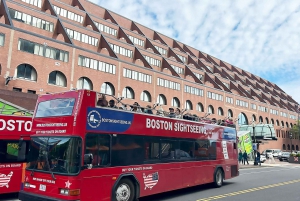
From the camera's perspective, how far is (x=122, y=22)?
2322 inches

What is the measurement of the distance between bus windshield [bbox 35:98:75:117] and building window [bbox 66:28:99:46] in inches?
1394

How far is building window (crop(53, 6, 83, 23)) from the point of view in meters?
44.7

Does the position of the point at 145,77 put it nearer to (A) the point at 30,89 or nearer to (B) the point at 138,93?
(B) the point at 138,93

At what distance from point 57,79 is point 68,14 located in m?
17.4

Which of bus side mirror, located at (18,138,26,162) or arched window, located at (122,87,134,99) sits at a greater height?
arched window, located at (122,87,134,99)

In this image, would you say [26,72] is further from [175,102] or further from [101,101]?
[175,102]

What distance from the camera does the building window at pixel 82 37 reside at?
135ft

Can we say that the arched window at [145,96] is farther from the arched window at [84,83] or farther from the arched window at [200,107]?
the arched window at [200,107]

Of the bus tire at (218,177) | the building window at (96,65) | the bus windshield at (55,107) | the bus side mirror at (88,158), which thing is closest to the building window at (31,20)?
the building window at (96,65)

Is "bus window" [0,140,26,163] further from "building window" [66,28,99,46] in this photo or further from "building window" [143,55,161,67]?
"building window" [143,55,161,67]

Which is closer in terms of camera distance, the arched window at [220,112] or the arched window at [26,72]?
the arched window at [26,72]

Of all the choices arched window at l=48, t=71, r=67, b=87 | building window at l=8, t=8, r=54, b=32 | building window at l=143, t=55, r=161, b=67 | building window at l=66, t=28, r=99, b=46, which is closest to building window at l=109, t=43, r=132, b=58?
building window at l=66, t=28, r=99, b=46

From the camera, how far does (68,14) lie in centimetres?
4581

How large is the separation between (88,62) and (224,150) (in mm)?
27293
